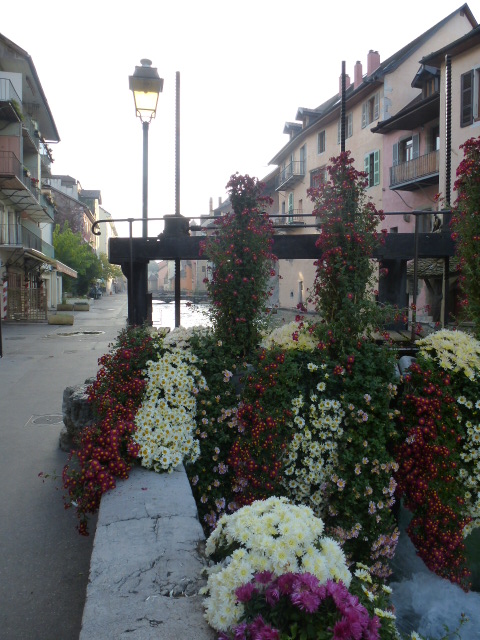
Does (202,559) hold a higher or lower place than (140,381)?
lower

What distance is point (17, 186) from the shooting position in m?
27.8

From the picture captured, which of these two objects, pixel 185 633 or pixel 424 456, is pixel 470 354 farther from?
pixel 185 633

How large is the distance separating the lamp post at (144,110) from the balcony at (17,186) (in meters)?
21.6

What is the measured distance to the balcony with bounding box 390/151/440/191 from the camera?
79.2 feet

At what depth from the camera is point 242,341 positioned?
5020 mm

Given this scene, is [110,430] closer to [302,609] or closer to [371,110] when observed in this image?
[302,609]

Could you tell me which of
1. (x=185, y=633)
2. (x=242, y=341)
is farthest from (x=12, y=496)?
(x=185, y=633)

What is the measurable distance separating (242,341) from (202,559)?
2439 mm

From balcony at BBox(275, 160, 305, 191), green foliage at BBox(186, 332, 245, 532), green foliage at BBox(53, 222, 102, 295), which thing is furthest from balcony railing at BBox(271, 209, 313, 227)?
green foliage at BBox(53, 222, 102, 295)

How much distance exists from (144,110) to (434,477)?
210 inches

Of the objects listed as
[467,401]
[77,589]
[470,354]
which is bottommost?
[77,589]

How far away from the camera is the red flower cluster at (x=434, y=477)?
4301 millimetres

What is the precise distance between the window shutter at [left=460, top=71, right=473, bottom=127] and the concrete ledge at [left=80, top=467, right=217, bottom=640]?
809 inches

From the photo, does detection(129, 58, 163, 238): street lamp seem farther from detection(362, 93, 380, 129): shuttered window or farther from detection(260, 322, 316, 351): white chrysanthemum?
detection(362, 93, 380, 129): shuttered window
